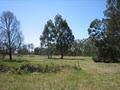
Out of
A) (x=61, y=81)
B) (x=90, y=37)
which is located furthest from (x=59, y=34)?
(x=61, y=81)

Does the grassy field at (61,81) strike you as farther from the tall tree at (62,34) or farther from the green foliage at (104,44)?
the tall tree at (62,34)

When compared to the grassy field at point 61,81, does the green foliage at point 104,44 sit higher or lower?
higher

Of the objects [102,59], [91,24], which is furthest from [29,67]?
[91,24]

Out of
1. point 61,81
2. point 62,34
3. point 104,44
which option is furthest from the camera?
point 62,34

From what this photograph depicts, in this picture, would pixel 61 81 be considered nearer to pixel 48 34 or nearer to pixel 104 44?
pixel 104 44

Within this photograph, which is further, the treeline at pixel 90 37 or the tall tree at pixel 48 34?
the tall tree at pixel 48 34

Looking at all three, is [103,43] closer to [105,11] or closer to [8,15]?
[105,11]

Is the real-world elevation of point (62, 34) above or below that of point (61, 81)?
above

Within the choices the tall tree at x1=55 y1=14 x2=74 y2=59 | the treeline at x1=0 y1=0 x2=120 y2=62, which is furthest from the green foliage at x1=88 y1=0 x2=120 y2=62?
the tall tree at x1=55 y1=14 x2=74 y2=59

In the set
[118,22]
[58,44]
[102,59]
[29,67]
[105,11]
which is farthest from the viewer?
[58,44]

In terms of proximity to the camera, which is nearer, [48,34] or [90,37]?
[90,37]

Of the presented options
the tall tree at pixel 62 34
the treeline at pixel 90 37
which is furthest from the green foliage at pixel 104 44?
the tall tree at pixel 62 34

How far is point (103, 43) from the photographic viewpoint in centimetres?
5822

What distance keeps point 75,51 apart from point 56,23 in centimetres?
4177
